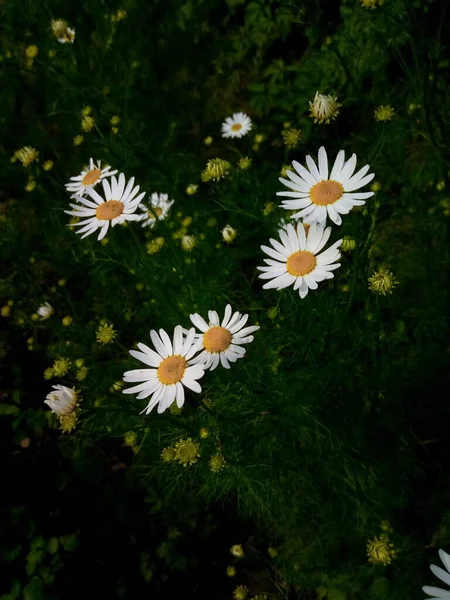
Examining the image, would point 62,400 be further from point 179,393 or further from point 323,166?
point 323,166

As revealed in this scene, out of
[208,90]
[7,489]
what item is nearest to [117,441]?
[7,489]

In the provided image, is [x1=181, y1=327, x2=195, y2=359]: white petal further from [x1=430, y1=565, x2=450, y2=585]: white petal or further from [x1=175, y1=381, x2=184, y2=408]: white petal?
[x1=430, y1=565, x2=450, y2=585]: white petal

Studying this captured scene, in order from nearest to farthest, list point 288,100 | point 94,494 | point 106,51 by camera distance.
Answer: point 94,494 → point 288,100 → point 106,51

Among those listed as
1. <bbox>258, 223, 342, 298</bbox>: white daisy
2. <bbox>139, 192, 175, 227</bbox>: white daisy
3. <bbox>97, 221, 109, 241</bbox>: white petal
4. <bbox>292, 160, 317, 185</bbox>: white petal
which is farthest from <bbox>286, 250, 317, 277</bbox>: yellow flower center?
<bbox>139, 192, 175, 227</bbox>: white daisy

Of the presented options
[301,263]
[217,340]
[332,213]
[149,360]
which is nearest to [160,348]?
[149,360]

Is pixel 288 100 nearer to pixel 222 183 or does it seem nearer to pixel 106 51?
pixel 222 183

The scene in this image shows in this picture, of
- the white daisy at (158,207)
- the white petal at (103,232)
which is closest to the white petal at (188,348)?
the white petal at (103,232)

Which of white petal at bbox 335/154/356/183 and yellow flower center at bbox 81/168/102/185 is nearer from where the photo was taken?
white petal at bbox 335/154/356/183
